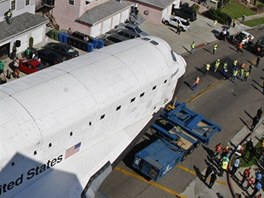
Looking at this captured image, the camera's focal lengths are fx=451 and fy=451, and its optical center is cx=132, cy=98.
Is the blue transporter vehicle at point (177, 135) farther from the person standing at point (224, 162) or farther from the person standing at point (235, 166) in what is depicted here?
the person standing at point (235, 166)

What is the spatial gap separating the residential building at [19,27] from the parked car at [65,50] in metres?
2.24

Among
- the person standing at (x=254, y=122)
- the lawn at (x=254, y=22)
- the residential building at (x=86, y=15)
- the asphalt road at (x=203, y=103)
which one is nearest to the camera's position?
the asphalt road at (x=203, y=103)

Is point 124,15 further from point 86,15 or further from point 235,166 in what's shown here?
point 235,166

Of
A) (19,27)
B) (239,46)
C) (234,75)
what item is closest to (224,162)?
(234,75)

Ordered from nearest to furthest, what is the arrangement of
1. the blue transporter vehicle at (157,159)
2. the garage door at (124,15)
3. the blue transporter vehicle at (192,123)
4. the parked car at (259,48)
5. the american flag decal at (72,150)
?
the american flag decal at (72,150) → the blue transporter vehicle at (157,159) → the blue transporter vehicle at (192,123) → the garage door at (124,15) → the parked car at (259,48)

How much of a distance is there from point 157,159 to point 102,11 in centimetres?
2574

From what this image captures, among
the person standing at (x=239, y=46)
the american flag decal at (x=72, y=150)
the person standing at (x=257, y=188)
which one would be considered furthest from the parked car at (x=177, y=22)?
the american flag decal at (x=72, y=150)

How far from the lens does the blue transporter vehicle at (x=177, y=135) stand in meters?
31.3

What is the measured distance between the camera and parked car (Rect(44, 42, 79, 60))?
41.9 meters

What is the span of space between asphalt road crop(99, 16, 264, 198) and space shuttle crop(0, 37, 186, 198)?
284 cm

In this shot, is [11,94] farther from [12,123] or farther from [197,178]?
[197,178]

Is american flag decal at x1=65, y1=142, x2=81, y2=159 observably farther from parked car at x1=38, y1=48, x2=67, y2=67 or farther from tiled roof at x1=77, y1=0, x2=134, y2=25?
tiled roof at x1=77, y1=0, x2=134, y2=25

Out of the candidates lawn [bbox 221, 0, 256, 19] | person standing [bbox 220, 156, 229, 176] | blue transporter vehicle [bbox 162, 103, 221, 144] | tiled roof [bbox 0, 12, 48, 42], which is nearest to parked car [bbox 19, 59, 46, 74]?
tiled roof [bbox 0, 12, 48, 42]

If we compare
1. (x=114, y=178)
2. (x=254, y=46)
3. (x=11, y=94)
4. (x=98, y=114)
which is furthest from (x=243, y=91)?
(x=11, y=94)
